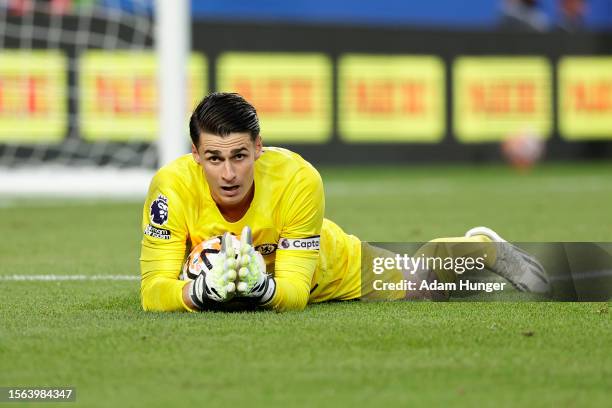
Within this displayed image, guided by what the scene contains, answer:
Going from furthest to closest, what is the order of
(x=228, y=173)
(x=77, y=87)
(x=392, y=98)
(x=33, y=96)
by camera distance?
1. (x=392, y=98)
2. (x=77, y=87)
3. (x=33, y=96)
4. (x=228, y=173)

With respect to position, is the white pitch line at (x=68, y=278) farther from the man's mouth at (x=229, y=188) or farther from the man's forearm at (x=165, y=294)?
the man's mouth at (x=229, y=188)

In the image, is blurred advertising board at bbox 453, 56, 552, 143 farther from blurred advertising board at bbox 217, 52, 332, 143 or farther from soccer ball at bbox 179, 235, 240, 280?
soccer ball at bbox 179, 235, 240, 280

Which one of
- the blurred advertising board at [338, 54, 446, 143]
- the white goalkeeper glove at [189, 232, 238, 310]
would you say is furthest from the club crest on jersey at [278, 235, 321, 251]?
the blurred advertising board at [338, 54, 446, 143]

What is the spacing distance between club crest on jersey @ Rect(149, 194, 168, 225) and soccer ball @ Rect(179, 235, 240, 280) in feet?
0.55

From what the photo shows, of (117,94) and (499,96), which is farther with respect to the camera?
(499,96)

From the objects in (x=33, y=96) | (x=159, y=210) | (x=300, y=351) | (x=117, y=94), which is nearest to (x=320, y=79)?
(x=117, y=94)

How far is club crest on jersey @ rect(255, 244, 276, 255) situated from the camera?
15.5ft

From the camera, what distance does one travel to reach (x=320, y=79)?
15.8m

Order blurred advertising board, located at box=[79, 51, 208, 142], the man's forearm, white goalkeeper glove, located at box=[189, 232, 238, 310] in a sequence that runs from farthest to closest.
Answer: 1. blurred advertising board, located at box=[79, 51, 208, 142]
2. the man's forearm
3. white goalkeeper glove, located at box=[189, 232, 238, 310]

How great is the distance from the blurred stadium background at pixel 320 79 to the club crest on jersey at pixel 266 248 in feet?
24.1

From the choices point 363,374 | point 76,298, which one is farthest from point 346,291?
point 363,374

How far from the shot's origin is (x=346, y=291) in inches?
199

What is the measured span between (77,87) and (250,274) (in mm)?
9764

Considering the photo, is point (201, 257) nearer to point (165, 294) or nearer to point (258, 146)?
point (165, 294)
